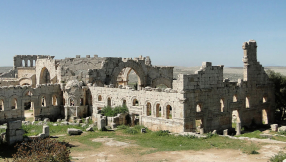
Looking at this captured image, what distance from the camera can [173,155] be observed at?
46.8ft

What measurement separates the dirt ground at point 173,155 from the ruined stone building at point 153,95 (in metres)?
4.91

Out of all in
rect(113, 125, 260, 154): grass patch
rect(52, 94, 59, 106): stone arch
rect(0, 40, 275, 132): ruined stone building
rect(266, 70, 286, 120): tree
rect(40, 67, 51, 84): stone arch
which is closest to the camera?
rect(113, 125, 260, 154): grass patch

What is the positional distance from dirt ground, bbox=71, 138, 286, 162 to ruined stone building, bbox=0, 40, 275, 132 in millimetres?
4913

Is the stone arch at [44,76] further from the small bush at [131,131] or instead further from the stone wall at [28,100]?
the small bush at [131,131]

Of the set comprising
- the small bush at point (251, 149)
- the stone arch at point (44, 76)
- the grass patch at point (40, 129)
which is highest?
the stone arch at point (44, 76)

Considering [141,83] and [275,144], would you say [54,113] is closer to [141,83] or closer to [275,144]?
[141,83]

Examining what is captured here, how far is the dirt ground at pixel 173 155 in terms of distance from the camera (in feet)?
44.6

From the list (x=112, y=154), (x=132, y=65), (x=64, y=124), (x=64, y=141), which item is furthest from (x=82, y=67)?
(x=112, y=154)

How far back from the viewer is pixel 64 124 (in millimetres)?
22547

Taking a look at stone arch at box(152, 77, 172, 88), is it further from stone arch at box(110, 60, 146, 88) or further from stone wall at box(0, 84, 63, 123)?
stone wall at box(0, 84, 63, 123)

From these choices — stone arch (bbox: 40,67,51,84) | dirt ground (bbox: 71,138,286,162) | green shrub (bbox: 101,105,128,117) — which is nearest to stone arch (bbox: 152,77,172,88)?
green shrub (bbox: 101,105,128,117)

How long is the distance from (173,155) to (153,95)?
299 inches

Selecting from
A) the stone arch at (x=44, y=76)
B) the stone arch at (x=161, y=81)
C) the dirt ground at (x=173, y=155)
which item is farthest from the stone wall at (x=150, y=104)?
the stone arch at (x=44, y=76)

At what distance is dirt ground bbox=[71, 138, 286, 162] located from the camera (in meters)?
13.6
